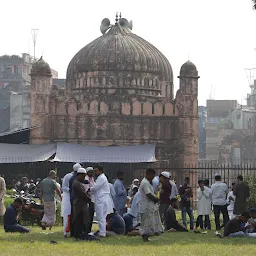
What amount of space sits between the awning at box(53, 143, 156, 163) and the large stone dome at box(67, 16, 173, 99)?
16.5ft

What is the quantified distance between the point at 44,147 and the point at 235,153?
31.3 meters

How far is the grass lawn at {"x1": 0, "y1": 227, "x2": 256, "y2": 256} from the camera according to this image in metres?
12.2

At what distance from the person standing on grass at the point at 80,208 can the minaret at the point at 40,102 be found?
21769mm

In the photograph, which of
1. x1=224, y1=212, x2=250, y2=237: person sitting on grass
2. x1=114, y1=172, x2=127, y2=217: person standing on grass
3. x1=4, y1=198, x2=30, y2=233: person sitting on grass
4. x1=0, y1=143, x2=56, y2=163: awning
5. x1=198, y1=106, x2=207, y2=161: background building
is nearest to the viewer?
x1=224, y1=212, x2=250, y2=237: person sitting on grass

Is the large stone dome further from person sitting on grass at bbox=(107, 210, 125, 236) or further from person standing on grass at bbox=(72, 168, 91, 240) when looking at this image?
person standing on grass at bbox=(72, 168, 91, 240)

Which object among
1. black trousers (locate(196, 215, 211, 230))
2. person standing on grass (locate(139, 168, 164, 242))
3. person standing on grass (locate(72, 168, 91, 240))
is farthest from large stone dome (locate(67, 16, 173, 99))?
person standing on grass (locate(139, 168, 164, 242))

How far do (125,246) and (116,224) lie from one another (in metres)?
2.23

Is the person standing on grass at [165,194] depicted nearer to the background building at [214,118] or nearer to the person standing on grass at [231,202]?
the person standing on grass at [231,202]

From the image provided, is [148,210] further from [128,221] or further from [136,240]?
[128,221]

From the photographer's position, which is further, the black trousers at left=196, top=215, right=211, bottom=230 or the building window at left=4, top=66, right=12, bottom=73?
the building window at left=4, top=66, right=12, bottom=73

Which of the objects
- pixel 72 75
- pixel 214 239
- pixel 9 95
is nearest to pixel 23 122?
pixel 9 95

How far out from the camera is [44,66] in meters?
36.1

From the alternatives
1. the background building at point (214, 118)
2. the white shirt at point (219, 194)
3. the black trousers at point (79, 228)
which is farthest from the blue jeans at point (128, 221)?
the background building at point (214, 118)

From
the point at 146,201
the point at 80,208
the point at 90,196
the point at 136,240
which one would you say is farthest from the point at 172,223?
the point at 80,208
